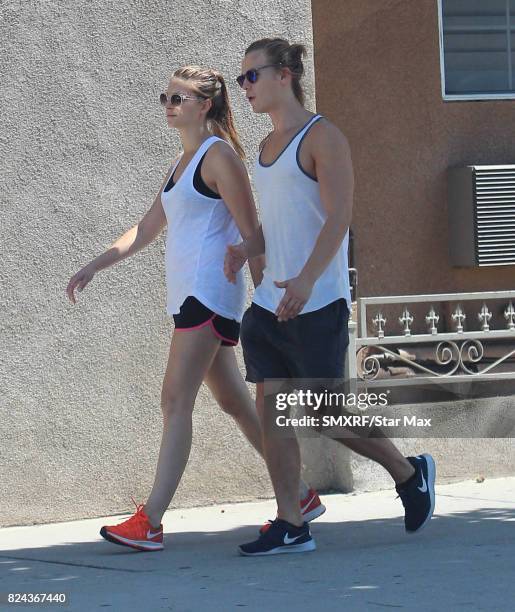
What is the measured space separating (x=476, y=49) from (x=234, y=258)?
3.53 m

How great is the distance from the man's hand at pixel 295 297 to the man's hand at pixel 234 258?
0.33 meters

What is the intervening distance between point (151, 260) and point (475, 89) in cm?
264

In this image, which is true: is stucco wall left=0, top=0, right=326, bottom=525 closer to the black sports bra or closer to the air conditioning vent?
the black sports bra

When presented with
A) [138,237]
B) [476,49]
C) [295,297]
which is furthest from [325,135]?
[476,49]

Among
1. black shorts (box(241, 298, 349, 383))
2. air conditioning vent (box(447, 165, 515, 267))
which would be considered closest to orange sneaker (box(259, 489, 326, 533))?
black shorts (box(241, 298, 349, 383))

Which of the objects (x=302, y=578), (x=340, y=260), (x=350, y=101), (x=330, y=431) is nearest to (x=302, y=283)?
(x=340, y=260)

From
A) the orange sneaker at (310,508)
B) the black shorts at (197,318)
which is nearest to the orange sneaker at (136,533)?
the orange sneaker at (310,508)

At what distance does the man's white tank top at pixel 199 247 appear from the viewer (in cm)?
537

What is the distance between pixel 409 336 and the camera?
7.12 meters

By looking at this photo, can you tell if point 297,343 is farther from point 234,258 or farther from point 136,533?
point 136,533

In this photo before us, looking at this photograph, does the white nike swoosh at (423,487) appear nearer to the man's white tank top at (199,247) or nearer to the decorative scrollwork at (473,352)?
the man's white tank top at (199,247)

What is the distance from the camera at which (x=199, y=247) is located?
5395mm

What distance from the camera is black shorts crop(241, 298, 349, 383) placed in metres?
4.98

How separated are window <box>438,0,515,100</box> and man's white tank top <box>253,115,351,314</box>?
3.13 meters
